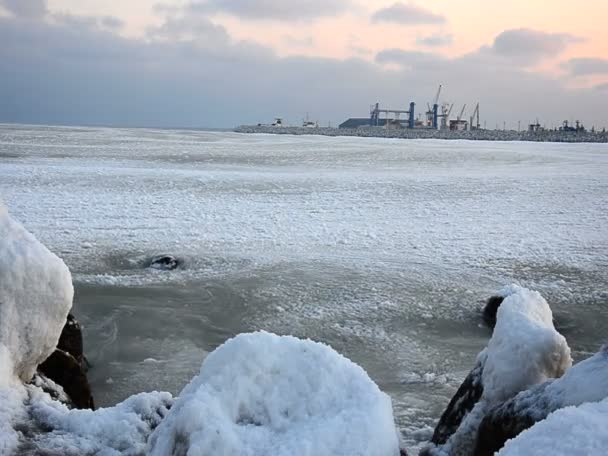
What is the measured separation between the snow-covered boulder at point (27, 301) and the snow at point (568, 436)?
2874 millimetres

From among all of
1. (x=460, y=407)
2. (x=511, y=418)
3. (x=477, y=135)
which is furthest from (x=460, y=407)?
(x=477, y=135)

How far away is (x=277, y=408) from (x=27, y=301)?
6.31 feet

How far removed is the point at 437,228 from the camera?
12.0 metres

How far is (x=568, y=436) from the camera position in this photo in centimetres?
201

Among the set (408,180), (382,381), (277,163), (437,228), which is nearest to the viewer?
(382,381)

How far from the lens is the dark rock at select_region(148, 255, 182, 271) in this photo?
870 cm

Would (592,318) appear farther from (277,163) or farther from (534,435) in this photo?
(277,163)

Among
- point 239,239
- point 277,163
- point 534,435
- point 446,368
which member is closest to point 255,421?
point 534,435

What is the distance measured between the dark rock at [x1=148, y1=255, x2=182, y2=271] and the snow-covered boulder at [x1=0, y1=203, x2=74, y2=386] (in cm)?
471

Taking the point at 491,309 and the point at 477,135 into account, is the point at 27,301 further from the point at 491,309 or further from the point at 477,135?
the point at 477,135

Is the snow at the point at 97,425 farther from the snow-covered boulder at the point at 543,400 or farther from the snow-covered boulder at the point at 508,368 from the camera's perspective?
the snow-covered boulder at the point at 543,400

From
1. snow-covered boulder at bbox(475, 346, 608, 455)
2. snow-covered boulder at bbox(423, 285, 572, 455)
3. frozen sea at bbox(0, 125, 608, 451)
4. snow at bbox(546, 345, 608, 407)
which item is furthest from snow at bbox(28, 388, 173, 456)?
snow at bbox(546, 345, 608, 407)

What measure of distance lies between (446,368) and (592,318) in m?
2.57

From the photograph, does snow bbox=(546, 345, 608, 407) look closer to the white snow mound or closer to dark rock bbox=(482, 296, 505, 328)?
the white snow mound
